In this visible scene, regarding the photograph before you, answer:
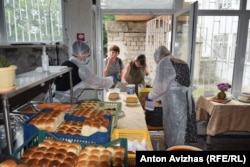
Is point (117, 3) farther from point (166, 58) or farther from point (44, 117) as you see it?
point (44, 117)

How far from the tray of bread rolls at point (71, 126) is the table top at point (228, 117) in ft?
5.68

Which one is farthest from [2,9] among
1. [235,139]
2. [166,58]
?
[235,139]

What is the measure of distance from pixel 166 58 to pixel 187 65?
229mm

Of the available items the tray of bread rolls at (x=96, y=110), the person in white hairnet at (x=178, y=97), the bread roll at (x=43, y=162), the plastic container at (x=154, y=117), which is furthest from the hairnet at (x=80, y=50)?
the bread roll at (x=43, y=162)

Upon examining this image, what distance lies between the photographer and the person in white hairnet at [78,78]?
1.95 meters

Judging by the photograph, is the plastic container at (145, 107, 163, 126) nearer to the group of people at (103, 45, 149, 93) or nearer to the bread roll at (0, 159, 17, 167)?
the group of people at (103, 45, 149, 93)

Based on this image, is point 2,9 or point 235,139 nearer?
point 2,9

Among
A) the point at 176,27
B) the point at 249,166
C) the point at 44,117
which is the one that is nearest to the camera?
the point at 249,166

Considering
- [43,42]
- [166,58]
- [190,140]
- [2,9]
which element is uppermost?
[2,9]

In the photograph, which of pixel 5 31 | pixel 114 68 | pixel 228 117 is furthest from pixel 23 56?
pixel 228 117

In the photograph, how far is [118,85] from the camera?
10.9 ft

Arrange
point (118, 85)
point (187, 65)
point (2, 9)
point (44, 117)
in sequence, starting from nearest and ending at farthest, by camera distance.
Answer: point (44, 117)
point (187, 65)
point (2, 9)
point (118, 85)

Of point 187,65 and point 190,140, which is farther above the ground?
point 187,65

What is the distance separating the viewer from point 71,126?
1180 millimetres
